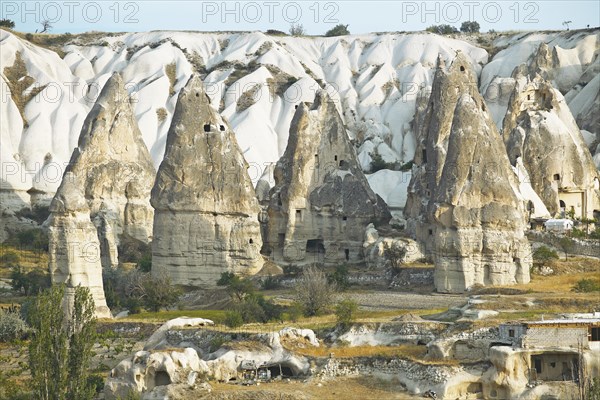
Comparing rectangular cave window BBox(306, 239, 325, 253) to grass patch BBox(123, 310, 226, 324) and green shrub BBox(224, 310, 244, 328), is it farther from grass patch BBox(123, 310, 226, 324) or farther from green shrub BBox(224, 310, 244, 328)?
green shrub BBox(224, 310, 244, 328)

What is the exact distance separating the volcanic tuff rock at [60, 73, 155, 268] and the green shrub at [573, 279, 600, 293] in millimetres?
24947

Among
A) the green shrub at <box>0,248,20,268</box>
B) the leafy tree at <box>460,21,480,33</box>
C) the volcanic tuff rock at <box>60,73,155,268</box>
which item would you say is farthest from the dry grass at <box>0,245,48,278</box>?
the leafy tree at <box>460,21,480,33</box>

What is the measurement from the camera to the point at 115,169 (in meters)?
66.1

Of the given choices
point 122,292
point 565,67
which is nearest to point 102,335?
point 122,292

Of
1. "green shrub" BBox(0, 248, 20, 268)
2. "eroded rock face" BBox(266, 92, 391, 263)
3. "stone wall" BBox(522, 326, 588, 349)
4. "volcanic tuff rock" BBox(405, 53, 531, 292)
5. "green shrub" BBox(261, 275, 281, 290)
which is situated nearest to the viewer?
"stone wall" BBox(522, 326, 588, 349)

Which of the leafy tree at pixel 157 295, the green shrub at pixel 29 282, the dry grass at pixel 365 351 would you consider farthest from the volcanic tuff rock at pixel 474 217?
the green shrub at pixel 29 282

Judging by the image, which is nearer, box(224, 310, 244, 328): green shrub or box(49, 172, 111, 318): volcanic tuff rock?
box(224, 310, 244, 328): green shrub

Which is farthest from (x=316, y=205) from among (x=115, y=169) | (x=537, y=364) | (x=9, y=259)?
(x=537, y=364)

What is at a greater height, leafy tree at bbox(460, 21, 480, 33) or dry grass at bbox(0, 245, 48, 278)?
leafy tree at bbox(460, 21, 480, 33)

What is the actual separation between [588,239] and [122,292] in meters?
17.6

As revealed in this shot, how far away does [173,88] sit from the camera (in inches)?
3969

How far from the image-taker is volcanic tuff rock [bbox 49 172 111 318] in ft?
148

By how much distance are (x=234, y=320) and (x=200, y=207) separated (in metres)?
13.9

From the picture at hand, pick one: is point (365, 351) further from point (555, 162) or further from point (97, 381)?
point (555, 162)
